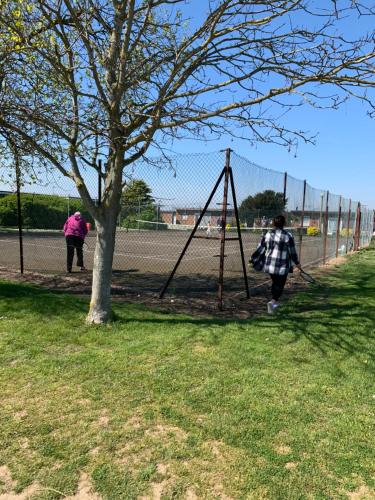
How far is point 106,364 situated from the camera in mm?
4461

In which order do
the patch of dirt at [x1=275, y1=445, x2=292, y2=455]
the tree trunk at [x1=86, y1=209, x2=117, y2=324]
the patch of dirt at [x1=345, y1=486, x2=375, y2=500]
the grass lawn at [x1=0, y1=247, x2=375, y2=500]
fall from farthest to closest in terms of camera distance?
1. the tree trunk at [x1=86, y1=209, x2=117, y2=324]
2. the patch of dirt at [x1=275, y1=445, x2=292, y2=455]
3. the grass lawn at [x1=0, y1=247, x2=375, y2=500]
4. the patch of dirt at [x1=345, y1=486, x2=375, y2=500]

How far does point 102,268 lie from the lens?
5.79 meters

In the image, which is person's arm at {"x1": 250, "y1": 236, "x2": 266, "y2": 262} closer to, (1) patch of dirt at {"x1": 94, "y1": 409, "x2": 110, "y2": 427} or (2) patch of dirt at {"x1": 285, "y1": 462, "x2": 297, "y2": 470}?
(1) patch of dirt at {"x1": 94, "y1": 409, "x2": 110, "y2": 427}

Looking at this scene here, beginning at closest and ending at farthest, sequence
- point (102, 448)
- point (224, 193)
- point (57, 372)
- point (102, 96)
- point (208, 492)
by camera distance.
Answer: point (208, 492), point (102, 448), point (57, 372), point (102, 96), point (224, 193)

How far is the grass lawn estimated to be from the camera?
8.90ft

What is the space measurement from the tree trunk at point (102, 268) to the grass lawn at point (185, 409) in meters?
0.27

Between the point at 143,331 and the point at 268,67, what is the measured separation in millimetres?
3687

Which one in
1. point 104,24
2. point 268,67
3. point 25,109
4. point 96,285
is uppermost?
point 104,24

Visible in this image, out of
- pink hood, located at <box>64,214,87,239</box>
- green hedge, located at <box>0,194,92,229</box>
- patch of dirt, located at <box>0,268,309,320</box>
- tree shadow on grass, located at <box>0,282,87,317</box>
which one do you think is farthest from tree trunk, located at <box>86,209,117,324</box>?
green hedge, located at <box>0,194,92,229</box>

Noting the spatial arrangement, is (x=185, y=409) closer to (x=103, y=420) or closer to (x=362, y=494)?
(x=103, y=420)

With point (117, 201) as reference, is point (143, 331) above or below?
below

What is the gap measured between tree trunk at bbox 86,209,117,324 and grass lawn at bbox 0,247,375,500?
266mm

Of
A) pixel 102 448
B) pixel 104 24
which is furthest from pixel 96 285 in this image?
pixel 104 24

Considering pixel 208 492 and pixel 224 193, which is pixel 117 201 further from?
pixel 208 492
